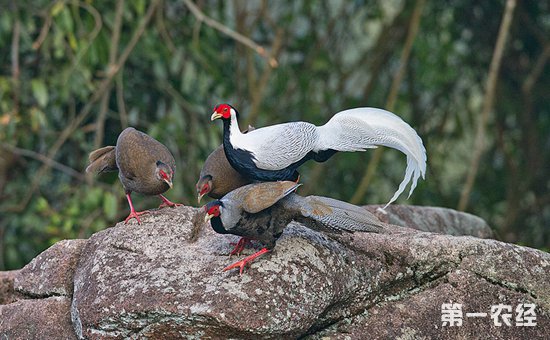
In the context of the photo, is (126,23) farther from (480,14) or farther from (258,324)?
(258,324)

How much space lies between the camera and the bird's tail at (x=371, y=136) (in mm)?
4992

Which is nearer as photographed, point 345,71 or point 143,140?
point 143,140

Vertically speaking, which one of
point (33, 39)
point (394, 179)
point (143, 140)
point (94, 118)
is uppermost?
point (143, 140)

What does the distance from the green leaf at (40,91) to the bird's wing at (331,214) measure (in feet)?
14.3

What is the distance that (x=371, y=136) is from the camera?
5008mm

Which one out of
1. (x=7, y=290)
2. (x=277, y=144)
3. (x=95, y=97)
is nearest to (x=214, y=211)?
(x=277, y=144)

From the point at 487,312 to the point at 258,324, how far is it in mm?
1189

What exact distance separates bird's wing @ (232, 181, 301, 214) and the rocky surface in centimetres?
30

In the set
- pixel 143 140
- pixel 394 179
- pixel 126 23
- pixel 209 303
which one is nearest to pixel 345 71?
pixel 394 179

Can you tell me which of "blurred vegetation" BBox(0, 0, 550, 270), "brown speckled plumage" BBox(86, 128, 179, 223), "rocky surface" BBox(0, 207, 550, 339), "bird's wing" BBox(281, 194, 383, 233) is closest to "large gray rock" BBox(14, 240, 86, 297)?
"rocky surface" BBox(0, 207, 550, 339)

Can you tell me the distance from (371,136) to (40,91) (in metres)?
4.23

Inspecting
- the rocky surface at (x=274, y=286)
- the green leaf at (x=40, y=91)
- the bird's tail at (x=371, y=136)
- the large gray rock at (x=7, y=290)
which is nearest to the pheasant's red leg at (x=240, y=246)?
the rocky surface at (x=274, y=286)

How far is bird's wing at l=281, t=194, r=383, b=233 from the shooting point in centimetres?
450

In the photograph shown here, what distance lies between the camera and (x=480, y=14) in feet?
37.3
